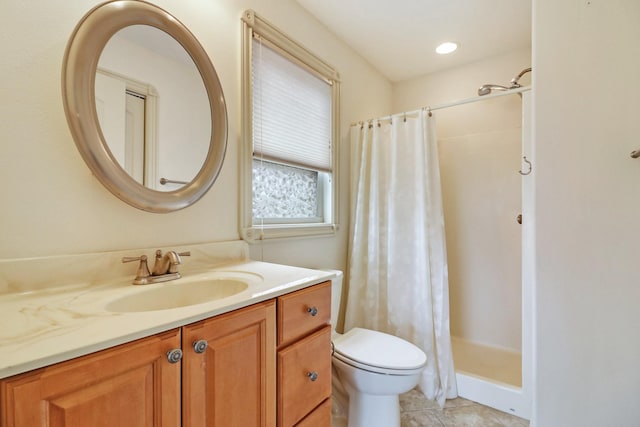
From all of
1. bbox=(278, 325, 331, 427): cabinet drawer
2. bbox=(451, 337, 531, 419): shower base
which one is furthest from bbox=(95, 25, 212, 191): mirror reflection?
bbox=(451, 337, 531, 419): shower base

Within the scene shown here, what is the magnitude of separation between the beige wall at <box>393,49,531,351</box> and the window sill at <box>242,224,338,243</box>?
120 centimetres

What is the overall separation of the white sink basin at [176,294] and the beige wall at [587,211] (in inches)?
49.5

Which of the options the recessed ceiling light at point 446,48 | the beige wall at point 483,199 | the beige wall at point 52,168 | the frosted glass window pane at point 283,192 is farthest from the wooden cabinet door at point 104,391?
the recessed ceiling light at point 446,48

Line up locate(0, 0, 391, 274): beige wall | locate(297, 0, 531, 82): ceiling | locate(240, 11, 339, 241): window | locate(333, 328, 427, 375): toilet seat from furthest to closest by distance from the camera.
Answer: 1. locate(297, 0, 531, 82): ceiling
2. locate(240, 11, 339, 241): window
3. locate(333, 328, 427, 375): toilet seat
4. locate(0, 0, 391, 274): beige wall

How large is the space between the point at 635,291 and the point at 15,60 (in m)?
2.15

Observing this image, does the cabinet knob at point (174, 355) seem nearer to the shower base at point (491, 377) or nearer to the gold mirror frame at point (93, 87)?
the gold mirror frame at point (93, 87)

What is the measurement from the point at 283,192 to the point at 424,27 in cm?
147

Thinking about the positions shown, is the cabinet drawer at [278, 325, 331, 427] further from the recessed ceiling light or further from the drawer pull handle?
the recessed ceiling light

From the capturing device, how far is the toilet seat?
1239 mm

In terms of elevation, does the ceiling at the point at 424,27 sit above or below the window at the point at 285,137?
above

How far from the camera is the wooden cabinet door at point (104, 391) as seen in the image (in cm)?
43

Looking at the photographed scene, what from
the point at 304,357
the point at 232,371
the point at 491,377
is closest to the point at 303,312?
the point at 304,357

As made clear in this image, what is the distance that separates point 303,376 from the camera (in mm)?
916

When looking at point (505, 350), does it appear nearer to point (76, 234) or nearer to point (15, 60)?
point (76, 234)
